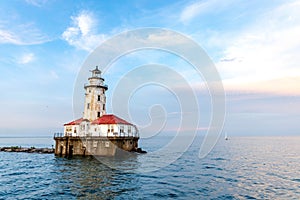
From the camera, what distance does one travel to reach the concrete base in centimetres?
4872

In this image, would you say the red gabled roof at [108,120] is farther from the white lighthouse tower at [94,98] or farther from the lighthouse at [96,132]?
the white lighthouse tower at [94,98]

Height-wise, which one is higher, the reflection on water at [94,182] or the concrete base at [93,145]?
the concrete base at [93,145]

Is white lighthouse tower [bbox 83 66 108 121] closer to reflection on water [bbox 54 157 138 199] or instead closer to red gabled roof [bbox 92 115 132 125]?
red gabled roof [bbox 92 115 132 125]

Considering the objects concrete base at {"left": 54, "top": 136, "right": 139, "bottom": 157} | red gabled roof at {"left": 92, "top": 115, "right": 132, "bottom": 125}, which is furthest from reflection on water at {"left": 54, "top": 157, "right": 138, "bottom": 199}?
red gabled roof at {"left": 92, "top": 115, "right": 132, "bottom": 125}

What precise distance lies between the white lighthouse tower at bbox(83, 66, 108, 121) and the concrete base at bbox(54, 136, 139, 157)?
21.3ft

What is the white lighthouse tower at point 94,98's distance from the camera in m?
55.6

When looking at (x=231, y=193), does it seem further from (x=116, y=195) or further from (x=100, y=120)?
(x=100, y=120)

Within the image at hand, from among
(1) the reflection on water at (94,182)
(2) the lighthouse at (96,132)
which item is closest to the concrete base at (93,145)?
(2) the lighthouse at (96,132)

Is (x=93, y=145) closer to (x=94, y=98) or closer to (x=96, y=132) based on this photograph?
(x=96, y=132)

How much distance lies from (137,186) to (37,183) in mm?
11982

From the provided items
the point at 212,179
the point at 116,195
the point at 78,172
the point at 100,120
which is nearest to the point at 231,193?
the point at 212,179

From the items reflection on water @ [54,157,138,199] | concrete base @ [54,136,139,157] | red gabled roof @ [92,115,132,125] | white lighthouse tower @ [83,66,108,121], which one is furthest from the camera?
white lighthouse tower @ [83,66,108,121]

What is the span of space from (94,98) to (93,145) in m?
11.8

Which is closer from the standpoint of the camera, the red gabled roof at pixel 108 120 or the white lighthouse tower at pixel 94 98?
the red gabled roof at pixel 108 120
